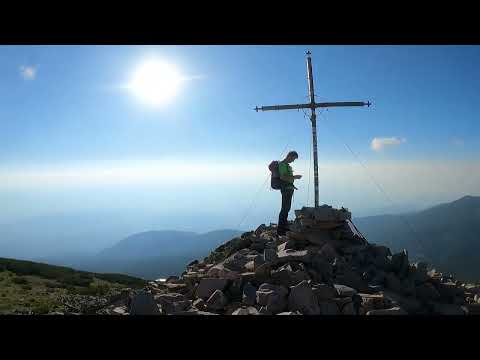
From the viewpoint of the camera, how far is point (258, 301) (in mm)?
7520

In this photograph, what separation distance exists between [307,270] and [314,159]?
5741 mm

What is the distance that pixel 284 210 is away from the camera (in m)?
12.1

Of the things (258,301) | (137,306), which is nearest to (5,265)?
(137,306)

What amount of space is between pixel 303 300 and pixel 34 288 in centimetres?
1312

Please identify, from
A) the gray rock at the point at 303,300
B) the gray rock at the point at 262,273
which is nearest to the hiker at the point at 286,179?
the gray rock at the point at 262,273

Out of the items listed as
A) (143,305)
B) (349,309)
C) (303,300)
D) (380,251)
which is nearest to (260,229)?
(380,251)

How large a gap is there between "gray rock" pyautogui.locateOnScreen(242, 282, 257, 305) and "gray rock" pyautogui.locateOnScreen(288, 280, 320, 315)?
86cm

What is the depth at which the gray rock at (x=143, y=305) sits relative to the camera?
707 centimetres

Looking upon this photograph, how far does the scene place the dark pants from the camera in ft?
38.5

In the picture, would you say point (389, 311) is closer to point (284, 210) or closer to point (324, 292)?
point (324, 292)

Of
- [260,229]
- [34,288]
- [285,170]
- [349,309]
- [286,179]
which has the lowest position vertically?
[34,288]

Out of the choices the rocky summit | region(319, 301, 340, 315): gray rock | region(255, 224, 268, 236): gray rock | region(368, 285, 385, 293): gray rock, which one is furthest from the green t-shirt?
region(319, 301, 340, 315): gray rock

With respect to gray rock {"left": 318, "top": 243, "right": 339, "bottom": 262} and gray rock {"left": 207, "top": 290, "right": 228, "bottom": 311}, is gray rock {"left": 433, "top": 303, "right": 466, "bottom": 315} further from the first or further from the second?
gray rock {"left": 207, "top": 290, "right": 228, "bottom": 311}
